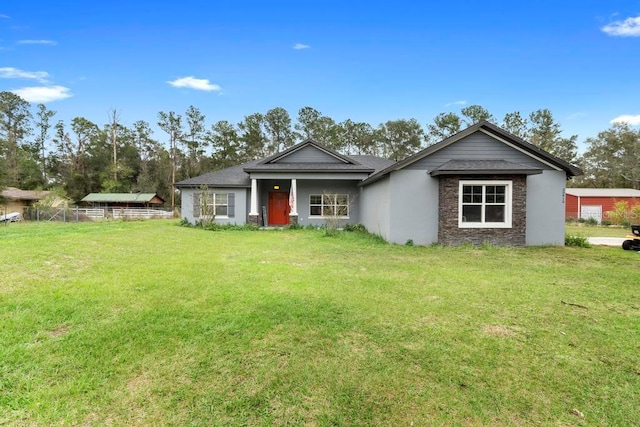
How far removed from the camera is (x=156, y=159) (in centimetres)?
4797

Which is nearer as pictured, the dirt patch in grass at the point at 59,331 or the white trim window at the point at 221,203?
the dirt patch in grass at the point at 59,331

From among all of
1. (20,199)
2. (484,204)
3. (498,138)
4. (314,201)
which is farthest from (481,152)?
(20,199)

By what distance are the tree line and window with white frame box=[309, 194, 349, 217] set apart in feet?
82.0

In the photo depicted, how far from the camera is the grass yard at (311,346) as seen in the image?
2.29 m

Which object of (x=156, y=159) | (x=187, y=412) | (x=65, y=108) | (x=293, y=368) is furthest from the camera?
(x=156, y=159)

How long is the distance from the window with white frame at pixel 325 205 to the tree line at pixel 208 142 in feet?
82.0

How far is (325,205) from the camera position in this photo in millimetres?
16391

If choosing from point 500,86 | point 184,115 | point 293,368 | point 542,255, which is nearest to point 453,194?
point 542,255

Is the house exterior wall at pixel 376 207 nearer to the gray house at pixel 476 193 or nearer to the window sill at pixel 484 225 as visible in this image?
the gray house at pixel 476 193

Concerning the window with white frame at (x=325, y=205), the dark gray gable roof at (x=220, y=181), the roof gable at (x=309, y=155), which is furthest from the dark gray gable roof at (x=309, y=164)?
the window with white frame at (x=325, y=205)

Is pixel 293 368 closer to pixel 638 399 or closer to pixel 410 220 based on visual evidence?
pixel 638 399

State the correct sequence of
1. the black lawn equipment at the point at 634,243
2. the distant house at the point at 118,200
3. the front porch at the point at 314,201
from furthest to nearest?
1. the distant house at the point at 118,200
2. the front porch at the point at 314,201
3. the black lawn equipment at the point at 634,243

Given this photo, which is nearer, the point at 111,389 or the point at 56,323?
the point at 111,389

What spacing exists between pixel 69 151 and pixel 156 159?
11.5 meters
